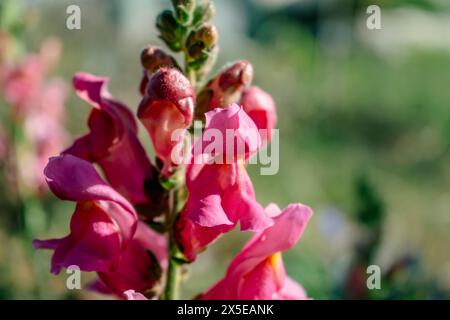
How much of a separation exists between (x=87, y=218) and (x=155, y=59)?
0.85 feet

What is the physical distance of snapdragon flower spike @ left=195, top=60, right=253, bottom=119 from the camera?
3.67 feet

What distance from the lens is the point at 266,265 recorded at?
1129 mm

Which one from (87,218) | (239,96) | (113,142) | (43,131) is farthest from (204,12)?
(43,131)

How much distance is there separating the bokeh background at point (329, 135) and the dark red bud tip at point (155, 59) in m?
0.25

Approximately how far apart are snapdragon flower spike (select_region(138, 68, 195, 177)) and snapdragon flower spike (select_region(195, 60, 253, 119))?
0.16 ft

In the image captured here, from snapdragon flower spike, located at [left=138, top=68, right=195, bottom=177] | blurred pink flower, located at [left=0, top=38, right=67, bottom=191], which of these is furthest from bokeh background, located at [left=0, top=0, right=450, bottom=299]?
snapdragon flower spike, located at [left=138, top=68, right=195, bottom=177]

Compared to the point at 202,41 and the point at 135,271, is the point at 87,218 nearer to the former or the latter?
the point at 135,271

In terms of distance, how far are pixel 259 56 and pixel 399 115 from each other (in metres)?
1.76

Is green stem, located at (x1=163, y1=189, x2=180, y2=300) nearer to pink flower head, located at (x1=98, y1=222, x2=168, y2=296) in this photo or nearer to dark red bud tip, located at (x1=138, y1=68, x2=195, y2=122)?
pink flower head, located at (x1=98, y1=222, x2=168, y2=296)

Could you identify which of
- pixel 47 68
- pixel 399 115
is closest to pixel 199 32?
pixel 47 68

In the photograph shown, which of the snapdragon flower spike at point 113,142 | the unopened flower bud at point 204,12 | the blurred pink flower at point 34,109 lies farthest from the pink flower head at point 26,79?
the unopened flower bud at point 204,12

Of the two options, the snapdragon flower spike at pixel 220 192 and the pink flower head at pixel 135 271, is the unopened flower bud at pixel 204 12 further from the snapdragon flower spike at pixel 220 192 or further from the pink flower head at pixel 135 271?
the pink flower head at pixel 135 271

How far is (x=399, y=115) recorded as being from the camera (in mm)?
7836
